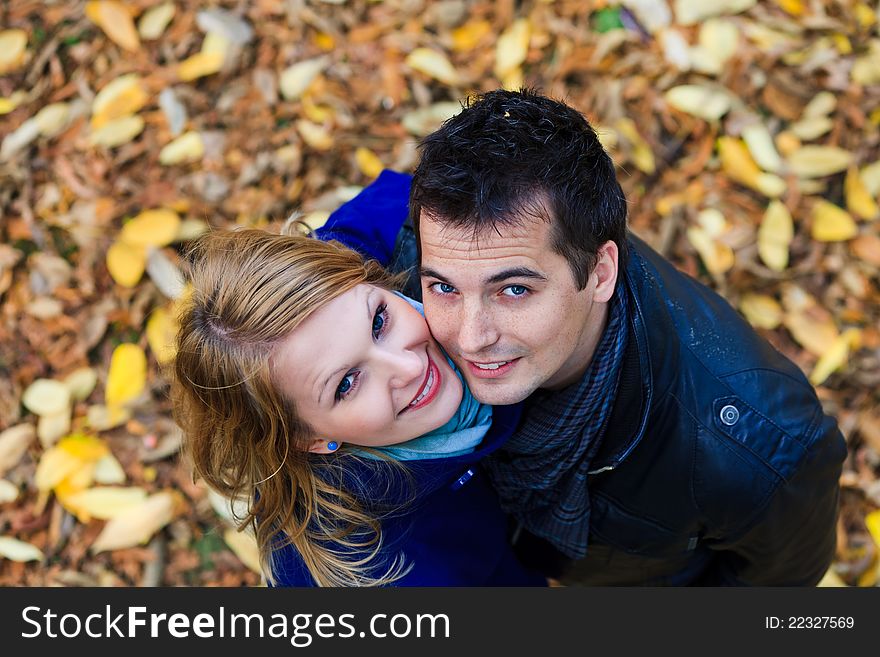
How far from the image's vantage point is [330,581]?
2.03m

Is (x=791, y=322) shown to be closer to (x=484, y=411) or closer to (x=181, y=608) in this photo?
(x=484, y=411)

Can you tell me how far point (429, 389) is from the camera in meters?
1.90

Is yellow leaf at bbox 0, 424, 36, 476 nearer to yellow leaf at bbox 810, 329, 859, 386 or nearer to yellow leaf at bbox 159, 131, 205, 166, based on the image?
yellow leaf at bbox 159, 131, 205, 166

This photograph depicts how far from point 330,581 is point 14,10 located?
2656mm

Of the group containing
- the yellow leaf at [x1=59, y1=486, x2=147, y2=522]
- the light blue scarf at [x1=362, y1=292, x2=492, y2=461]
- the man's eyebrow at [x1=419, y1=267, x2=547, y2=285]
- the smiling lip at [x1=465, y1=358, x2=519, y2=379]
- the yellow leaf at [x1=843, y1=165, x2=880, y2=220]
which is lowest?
the yellow leaf at [x1=59, y1=486, x2=147, y2=522]

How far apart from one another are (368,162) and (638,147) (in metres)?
0.94

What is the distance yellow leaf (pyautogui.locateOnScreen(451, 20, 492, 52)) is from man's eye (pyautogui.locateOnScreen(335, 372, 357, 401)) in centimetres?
186

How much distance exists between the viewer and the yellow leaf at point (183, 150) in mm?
3219

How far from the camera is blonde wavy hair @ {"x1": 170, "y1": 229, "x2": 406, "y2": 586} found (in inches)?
74.2

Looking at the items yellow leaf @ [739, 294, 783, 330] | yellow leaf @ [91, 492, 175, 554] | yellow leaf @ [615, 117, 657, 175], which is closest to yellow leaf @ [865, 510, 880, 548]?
yellow leaf @ [739, 294, 783, 330]

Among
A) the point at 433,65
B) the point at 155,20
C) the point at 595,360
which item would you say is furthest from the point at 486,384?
the point at 155,20

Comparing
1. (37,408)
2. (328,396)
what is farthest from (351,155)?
(328,396)

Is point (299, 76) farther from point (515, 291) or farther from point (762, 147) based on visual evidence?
point (515, 291)

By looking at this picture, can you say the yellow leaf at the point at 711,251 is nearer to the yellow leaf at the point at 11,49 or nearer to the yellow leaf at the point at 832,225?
the yellow leaf at the point at 832,225
